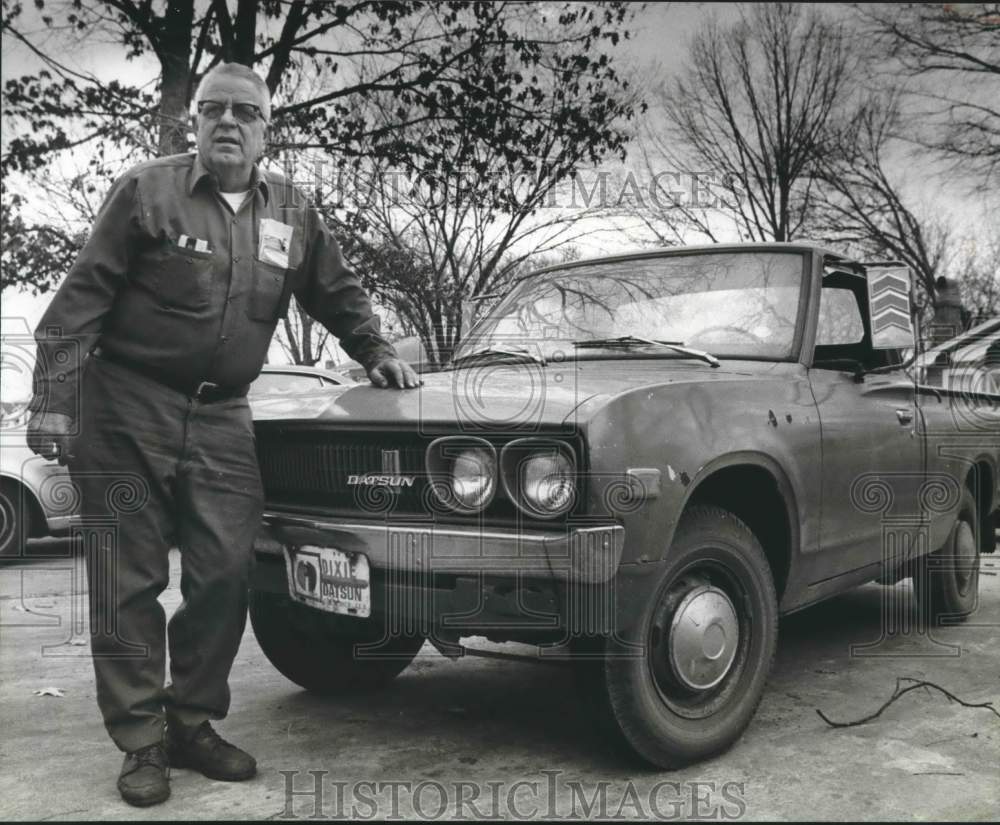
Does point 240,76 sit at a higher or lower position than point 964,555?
higher

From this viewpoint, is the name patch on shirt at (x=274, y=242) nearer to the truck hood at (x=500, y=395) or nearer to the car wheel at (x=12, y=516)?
the truck hood at (x=500, y=395)

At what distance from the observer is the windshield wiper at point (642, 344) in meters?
3.61

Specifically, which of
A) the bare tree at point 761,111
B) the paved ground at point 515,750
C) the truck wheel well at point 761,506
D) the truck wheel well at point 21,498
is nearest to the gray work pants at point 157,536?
the paved ground at point 515,750

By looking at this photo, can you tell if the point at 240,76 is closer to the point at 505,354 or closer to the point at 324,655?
the point at 505,354

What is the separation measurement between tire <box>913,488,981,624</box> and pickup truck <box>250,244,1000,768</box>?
719 mm

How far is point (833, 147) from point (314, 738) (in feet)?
57.1

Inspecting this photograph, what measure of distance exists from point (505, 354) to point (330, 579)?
4.03 feet

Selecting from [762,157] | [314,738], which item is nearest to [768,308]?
[314,738]

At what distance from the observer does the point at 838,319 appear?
420 cm

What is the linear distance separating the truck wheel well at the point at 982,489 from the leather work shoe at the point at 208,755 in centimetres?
382

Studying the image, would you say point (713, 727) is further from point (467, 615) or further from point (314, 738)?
point (314, 738)

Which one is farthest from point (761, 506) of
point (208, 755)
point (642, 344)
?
point (208, 755)

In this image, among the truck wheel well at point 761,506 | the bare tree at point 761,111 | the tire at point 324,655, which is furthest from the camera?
the bare tree at point 761,111

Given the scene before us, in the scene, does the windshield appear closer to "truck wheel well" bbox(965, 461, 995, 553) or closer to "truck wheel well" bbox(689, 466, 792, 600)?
"truck wheel well" bbox(689, 466, 792, 600)
